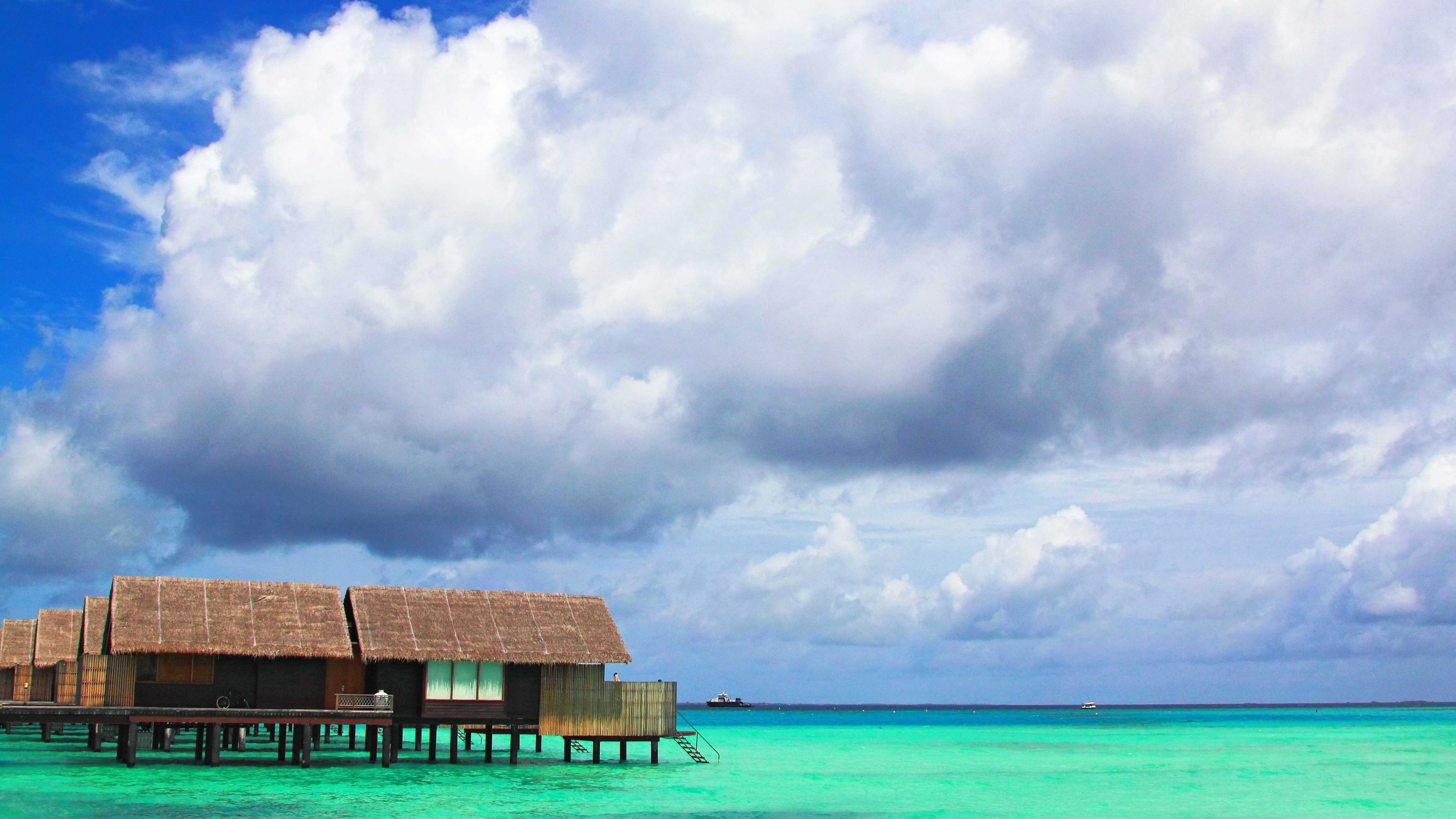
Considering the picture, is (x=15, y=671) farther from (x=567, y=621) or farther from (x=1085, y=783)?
(x=1085, y=783)

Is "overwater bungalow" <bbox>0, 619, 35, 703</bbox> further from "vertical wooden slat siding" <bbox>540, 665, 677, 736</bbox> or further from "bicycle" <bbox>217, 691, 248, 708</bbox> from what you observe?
"vertical wooden slat siding" <bbox>540, 665, 677, 736</bbox>

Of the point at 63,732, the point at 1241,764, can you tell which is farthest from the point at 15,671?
the point at 1241,764

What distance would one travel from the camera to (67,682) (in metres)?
36.0

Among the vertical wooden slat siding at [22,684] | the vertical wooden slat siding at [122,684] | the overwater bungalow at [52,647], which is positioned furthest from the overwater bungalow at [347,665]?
the vertical wooden slat siding at [22,684]

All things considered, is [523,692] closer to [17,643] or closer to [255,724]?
[255,724]

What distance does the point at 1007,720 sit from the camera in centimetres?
14100

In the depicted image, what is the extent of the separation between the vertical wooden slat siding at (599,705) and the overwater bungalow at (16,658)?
2381 centimetres

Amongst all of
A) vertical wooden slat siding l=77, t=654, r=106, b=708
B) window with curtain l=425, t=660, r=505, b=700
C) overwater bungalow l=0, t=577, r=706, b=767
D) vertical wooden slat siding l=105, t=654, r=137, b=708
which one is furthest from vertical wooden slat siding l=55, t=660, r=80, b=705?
window with curtain l=425, t=660, r=505, b=700

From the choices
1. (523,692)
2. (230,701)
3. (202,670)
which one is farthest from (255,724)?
(523,692)

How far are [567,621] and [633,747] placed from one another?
16.6 meters

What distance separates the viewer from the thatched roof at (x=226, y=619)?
2905 centimetres

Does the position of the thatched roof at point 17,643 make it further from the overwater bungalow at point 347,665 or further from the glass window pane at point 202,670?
the glass window pane at point 202,670

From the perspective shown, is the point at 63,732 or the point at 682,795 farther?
the point at 63,732

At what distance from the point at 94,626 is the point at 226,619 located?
6.69 metres
